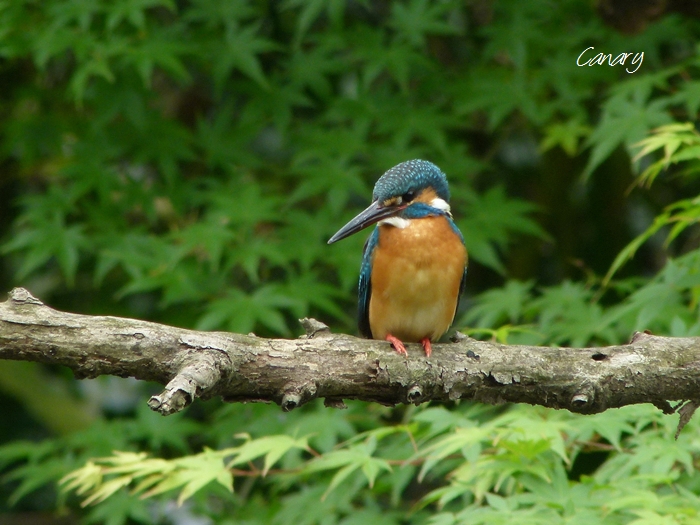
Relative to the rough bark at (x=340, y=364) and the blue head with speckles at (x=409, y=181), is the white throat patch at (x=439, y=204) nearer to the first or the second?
the blue head with speckles at (x=409, y=181)

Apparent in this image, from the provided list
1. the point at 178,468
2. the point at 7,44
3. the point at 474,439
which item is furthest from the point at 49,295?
the point at 474,439

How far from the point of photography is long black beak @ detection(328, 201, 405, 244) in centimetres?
283

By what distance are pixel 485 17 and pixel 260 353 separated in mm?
3132

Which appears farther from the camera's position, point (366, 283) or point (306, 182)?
point (306, 182)

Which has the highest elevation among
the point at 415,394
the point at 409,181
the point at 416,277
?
the point at 409,181

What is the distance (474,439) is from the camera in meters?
2.43

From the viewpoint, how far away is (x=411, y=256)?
2812mm

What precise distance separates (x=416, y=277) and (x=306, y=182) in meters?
1.21

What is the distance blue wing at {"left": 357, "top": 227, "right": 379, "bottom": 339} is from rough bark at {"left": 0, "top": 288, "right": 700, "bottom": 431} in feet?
2.09

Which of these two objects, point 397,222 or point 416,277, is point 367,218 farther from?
point 416,277

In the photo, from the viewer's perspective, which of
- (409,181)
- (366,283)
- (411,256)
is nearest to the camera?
(411,256)

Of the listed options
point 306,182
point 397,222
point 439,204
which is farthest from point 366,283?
point 306,182

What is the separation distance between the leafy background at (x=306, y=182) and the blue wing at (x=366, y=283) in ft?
1.31

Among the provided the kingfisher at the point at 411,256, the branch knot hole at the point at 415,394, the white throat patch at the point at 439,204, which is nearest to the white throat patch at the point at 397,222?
the kingfisher at the point at 411,256
